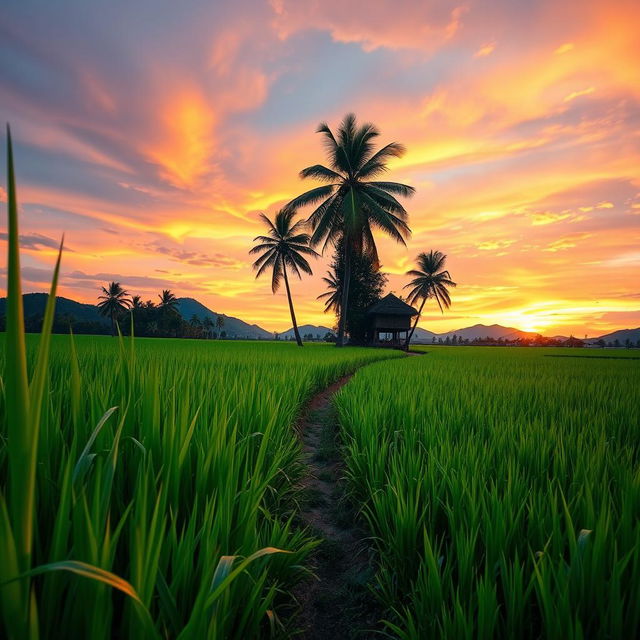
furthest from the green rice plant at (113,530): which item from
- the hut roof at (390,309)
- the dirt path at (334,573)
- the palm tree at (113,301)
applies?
the palm tree at (113,301)

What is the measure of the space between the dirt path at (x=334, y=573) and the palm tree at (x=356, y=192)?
18022mm

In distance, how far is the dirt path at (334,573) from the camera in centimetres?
147

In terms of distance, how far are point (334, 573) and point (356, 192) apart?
66.6 feet

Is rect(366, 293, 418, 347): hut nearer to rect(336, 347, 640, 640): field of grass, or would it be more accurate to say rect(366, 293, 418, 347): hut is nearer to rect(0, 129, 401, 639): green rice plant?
rect(336, 347, 640, 640): field of grass

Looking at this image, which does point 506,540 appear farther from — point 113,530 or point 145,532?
point 113,530

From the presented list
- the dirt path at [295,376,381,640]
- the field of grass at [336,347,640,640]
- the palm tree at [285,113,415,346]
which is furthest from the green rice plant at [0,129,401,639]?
the palm tree at [285,113,415,346]

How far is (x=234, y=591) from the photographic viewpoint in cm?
103

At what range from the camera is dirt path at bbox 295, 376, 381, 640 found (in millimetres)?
1470

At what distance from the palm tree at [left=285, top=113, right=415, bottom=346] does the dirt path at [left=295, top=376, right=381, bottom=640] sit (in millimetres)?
18022

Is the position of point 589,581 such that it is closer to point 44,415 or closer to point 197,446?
point 197,446

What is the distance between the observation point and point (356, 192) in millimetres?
20141

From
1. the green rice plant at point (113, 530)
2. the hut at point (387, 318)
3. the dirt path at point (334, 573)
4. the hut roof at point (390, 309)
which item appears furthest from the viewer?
the hut at point (387, 318)

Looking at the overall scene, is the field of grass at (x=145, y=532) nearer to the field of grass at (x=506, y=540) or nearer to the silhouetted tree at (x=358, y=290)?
the field of grass at (x=506, y=540)

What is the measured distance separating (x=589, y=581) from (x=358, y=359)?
11663 millimetres
